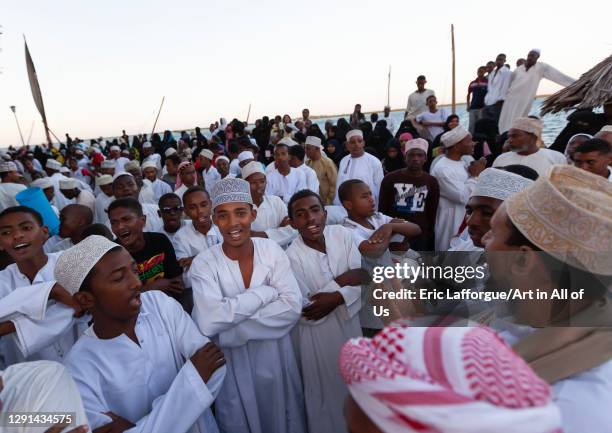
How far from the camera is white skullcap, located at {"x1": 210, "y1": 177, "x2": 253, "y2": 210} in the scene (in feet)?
8.96

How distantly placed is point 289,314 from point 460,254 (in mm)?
1278

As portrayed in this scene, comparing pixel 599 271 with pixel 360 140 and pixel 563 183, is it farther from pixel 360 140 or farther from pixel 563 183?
pixel 360 140

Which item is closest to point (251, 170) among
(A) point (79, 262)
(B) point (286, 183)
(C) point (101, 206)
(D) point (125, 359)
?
(B) point (286, 183)

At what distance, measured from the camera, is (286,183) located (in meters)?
6.19

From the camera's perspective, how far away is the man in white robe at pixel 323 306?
2.55 m

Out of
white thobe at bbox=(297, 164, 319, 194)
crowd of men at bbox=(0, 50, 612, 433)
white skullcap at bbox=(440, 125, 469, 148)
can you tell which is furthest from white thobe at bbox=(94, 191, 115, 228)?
white skullcap at bbox=(440, 125, 469, 148)

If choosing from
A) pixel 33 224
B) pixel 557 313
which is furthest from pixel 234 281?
pixel 557 313

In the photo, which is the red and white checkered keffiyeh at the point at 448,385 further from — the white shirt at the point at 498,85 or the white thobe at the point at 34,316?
the white shirt at the point at 498,85

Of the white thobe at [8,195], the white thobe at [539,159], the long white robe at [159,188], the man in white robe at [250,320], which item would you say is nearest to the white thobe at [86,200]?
the white thobe at [8,195]

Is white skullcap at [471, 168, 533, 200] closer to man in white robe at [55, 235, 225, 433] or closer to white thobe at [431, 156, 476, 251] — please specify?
man in white robe at [55, 235, 225, 433]

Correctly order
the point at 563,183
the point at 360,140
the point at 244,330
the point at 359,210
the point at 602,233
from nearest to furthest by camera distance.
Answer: the point at 602,233 < the point at 563,183 < the point at 244,330 < the point at 359,210 < the point at 360,140

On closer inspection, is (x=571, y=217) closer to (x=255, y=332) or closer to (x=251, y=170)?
(x=255, y=332)

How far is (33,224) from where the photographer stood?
2.67 metres

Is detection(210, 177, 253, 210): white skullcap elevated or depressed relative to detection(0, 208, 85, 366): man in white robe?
elevated
